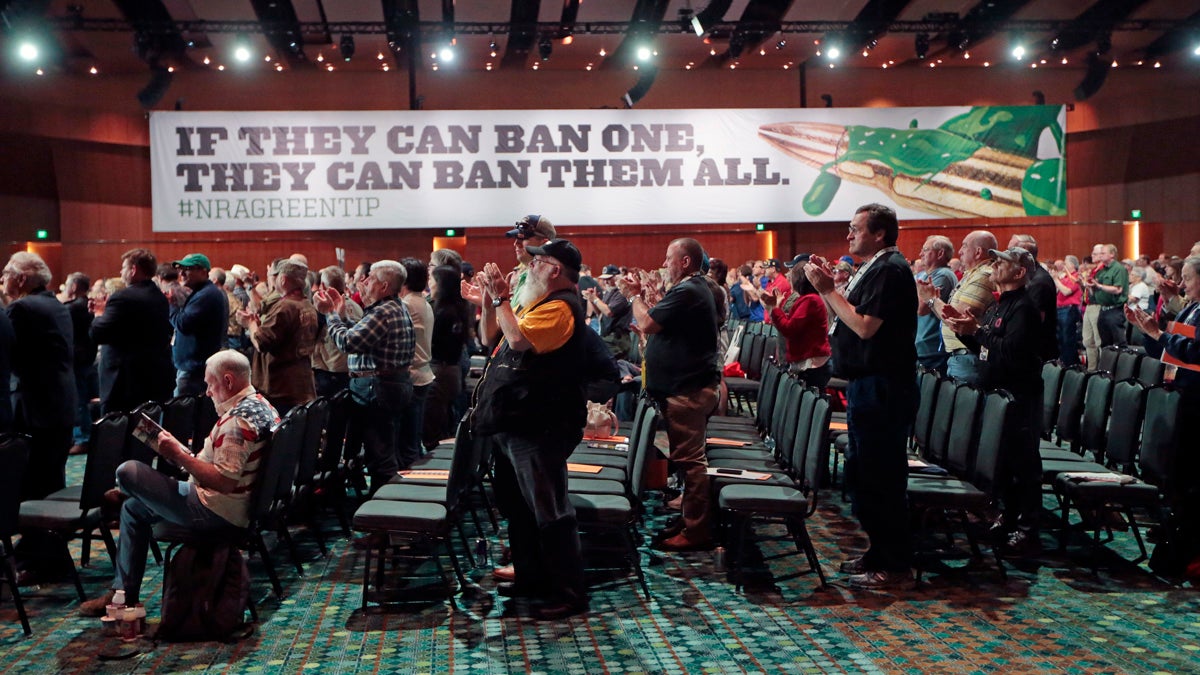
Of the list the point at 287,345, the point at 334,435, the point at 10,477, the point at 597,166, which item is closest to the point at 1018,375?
the point at 334,435

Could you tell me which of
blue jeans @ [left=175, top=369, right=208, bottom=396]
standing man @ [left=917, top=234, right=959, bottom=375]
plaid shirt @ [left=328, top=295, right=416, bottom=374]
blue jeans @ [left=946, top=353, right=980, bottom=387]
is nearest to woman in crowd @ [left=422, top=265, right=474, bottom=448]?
plaid shirt @ [left=328, top=295, right=416, bottom=374]

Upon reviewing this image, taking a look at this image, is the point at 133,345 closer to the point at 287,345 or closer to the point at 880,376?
the point at 287,345

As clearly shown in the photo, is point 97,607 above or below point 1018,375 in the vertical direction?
below

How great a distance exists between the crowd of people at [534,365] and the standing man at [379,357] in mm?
12

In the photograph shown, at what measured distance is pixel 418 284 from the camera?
6.07 meters

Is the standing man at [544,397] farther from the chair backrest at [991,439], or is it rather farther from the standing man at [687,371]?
the chair backrest at [991,439]

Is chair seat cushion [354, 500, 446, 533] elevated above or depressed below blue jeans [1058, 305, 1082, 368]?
below

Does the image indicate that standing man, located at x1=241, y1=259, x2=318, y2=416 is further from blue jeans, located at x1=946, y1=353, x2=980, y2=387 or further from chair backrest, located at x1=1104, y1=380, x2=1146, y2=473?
chair backrest, located at x1=1104, y1=380, x2=1146, y2=473

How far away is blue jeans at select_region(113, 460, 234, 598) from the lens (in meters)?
3.70

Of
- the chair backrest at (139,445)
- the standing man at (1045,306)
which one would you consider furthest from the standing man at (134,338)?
the standing man at (1045,306)

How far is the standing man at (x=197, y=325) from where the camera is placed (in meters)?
5.95

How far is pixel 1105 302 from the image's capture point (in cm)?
1100

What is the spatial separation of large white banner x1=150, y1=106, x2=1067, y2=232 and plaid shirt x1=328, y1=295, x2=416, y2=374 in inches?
369

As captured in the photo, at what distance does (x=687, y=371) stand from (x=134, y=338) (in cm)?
289
